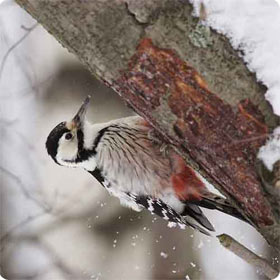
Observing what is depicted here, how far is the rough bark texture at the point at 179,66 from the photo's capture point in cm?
86

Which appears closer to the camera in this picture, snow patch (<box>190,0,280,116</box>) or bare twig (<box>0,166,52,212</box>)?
snow patch (<box>190,0,280,116</box>)

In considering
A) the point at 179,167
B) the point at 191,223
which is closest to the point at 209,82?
the point at 179,167

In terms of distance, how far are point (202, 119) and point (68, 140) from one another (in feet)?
2.52

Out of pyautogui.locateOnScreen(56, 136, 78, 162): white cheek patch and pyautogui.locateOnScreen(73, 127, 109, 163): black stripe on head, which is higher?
pyautogui.locateOnScreen(73, 127, 109, 163): black stripe on head

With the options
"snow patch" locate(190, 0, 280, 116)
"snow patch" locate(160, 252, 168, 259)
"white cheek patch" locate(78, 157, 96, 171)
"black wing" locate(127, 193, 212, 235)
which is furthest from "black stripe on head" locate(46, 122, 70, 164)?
"snow patch" locate(190, 0, 280, 116)

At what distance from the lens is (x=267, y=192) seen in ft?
2.83

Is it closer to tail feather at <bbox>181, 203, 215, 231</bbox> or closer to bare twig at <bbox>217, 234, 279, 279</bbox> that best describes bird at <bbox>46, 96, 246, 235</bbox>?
tail feather at <bbox>181, 203, 215, 231</bbox>

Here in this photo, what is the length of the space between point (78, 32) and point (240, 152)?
414 millimetres

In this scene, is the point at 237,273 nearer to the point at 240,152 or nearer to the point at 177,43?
the point at 240,152

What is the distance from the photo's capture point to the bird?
149 centimetres

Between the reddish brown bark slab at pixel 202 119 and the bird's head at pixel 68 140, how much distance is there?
634 mm

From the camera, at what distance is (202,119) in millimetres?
885

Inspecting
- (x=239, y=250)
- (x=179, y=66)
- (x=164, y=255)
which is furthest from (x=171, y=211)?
(x=179, y=66)

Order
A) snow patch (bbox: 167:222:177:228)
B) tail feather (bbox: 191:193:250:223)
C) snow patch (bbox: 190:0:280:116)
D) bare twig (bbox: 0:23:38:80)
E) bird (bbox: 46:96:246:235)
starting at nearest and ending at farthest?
snow patch (bbox: 190:0:280:116) < tail feather (bbox: 191:193:250:223) < bird (bbox: 46:96:246:235) < snow patch (bbox: 167:222:177:228) < bare twig (bbox: 0:23:38:80)
